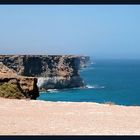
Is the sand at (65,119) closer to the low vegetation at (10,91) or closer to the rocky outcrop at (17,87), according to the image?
the low vegetation at (10,91)

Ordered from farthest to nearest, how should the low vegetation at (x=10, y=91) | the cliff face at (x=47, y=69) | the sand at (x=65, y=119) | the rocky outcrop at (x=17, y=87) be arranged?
1. the cliff face at (x=47, y=69)
2. the rocky outcrop at (x=17, y=87)
3. the low vegetation at (x=10, y=91)
4. the sand at (x=65, y=119)

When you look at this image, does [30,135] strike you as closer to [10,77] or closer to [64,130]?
[64,130]

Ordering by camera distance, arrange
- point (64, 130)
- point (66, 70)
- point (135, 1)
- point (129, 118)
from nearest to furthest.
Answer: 1. point (135, 1)
2. point (64, 130)
3. point (129, 118)
4. point (66, 70)

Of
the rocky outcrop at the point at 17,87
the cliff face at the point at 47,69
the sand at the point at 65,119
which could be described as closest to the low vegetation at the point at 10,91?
the rocky outcrop at the point at 17,87

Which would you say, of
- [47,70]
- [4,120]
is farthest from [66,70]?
[4,120]

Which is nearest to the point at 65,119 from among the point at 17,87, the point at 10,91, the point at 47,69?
the point at 10,91

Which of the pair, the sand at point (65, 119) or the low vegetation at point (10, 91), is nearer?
the sand at point (65, 119)

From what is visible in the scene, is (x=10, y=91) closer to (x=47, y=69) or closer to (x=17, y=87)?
(x=17, y=87)
